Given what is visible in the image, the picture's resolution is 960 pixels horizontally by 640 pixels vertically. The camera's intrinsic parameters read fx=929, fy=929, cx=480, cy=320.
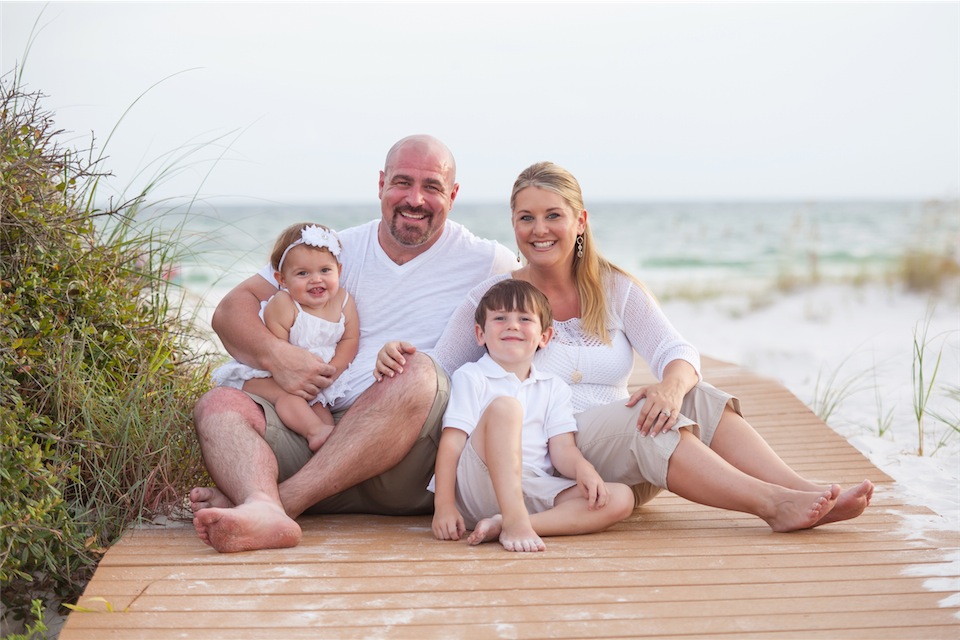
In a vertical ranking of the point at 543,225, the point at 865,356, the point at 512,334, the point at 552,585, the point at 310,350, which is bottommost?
the point at 865,356

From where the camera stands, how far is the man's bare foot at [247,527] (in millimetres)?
2857

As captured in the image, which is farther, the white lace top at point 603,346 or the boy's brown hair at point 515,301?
the white lace top at point 603,346

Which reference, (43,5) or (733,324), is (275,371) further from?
(733,324)

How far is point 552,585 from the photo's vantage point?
8.71 feet

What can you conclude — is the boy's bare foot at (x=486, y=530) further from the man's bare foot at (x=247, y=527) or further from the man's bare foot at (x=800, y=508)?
the man's bare foot at (x=800, y=508)

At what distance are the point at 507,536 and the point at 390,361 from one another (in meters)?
0.76

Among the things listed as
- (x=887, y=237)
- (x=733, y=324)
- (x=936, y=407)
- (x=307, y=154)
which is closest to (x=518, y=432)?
(x=936, y=407)

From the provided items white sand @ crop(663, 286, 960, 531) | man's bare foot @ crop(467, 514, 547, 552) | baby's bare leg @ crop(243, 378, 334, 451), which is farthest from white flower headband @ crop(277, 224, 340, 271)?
white sand @ crop(663, 286, 960, 531)

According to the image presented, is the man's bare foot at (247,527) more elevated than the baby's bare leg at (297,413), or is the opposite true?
the baby's bare leg at (297,413)

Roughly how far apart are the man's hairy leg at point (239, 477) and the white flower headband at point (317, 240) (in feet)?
2.07

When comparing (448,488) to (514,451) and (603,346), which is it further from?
(603,346)

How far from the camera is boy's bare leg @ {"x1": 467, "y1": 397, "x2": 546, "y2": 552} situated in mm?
3004

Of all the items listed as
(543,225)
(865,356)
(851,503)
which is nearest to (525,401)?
(543,225)

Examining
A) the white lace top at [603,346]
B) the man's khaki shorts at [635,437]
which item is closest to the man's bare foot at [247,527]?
the white lace top at [603,346]
